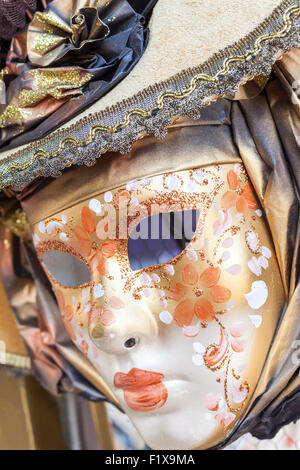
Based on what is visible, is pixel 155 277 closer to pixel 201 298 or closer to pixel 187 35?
pixel 201 298

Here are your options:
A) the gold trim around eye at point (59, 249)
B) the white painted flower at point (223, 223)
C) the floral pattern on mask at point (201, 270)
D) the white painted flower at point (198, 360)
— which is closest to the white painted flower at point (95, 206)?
the floral pattern on mask at point (201, 270)

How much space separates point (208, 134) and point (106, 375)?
502mm

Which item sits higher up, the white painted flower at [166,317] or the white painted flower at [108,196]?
the white painted flower at [108,196]

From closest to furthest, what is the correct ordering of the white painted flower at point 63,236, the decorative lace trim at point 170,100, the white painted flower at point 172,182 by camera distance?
1. the decorative lace trim at point 170,100
2. the white painted flower at point 172,182
3. the white painted flower at point 63,236

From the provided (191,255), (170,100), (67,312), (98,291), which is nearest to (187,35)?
(170,100)

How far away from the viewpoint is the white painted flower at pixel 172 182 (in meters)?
1.05

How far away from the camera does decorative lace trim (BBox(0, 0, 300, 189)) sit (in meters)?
0.89

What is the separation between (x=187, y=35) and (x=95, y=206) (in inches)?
13.6

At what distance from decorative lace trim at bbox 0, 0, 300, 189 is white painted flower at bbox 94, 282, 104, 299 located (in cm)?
24

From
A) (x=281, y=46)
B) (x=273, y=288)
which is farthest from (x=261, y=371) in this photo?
(x=281, y=46)

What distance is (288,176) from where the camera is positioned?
1.06m

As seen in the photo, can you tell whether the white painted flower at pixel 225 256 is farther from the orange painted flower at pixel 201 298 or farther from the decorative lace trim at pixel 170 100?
the decorative lace trim at pixel 170 100

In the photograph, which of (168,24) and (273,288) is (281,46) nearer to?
(168,24)

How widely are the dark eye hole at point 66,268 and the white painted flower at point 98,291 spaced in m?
0.06
